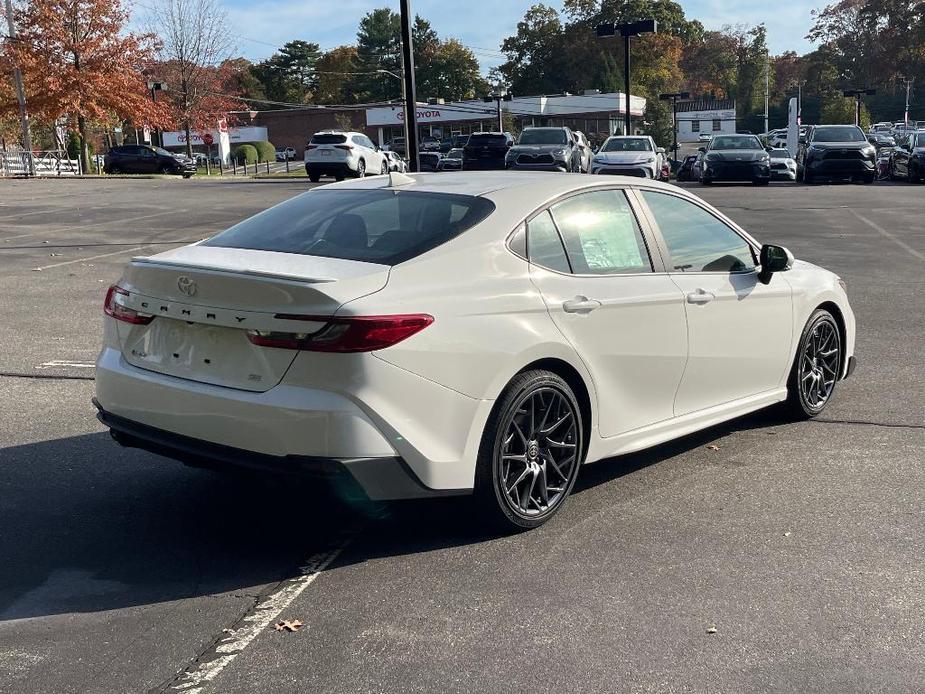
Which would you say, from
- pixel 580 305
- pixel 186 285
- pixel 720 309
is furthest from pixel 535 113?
pixel 186 285

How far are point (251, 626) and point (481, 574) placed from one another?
0.94m

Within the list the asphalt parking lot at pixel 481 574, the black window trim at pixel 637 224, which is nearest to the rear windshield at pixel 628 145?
the asphalt parking lot at pixel 481 574

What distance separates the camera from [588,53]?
113812mm

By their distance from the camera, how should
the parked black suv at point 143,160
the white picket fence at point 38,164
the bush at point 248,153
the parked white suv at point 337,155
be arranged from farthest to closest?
1. the bush at point 248,153
2. the parked black suv at point 143,160
3. the white picket fence at point 38,164
4. the parked white suv at point 337,155

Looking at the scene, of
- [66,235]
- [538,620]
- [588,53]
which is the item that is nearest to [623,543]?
[538,620]

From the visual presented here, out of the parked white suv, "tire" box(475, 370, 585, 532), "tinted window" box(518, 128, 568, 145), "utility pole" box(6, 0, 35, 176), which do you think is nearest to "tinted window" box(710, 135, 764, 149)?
"tinted window" box(518, 128, 568, 145)

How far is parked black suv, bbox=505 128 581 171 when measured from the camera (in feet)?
107

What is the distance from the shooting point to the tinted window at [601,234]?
4984 millimetres

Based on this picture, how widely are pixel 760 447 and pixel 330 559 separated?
2.79 meters

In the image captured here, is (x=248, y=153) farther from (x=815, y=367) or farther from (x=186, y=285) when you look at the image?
(x=186, y=285)

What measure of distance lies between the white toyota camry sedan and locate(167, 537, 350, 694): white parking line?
1.49 ft

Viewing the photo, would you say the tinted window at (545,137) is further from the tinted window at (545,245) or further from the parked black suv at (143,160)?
the tinted window at (545,245)

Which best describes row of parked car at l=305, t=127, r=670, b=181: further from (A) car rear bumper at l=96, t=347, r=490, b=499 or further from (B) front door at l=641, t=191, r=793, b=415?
(A) car rear bumper at l=96, t=347, r=490, b=499

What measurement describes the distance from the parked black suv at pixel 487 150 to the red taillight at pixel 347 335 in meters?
37.4
